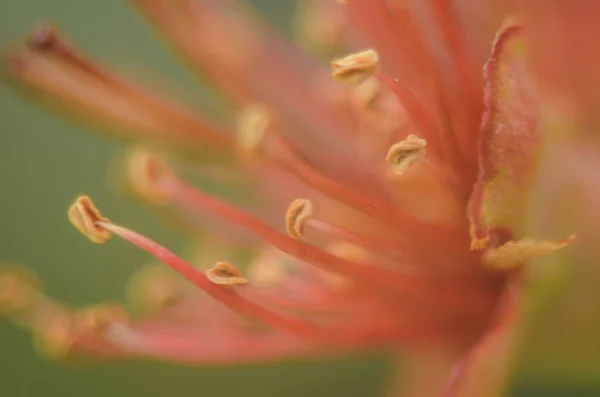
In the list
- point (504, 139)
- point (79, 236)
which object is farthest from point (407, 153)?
point (79, 236)

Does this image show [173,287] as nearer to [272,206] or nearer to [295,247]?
[272,206]

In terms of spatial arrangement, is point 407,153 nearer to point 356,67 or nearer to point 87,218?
point 356,67

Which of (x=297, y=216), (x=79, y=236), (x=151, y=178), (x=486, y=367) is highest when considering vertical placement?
(x=79, y=236)

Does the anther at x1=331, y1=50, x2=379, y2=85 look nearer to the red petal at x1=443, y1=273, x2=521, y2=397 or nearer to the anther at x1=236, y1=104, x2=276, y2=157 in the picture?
the anther at x1=236, y1=104, x2=276, y2=157

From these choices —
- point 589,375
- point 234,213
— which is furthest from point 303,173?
point 589,375

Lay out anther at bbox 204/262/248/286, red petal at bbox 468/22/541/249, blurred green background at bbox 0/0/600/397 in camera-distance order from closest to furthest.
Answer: red petal at bbox 468/22/541/249, anther at bbox 204/262/248/286, blurred green background at bbox 0/0/600/397

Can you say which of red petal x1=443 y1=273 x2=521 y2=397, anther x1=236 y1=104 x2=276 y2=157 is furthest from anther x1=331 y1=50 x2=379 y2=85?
red petal x1=443 y1=273 x2=521 y2=397
